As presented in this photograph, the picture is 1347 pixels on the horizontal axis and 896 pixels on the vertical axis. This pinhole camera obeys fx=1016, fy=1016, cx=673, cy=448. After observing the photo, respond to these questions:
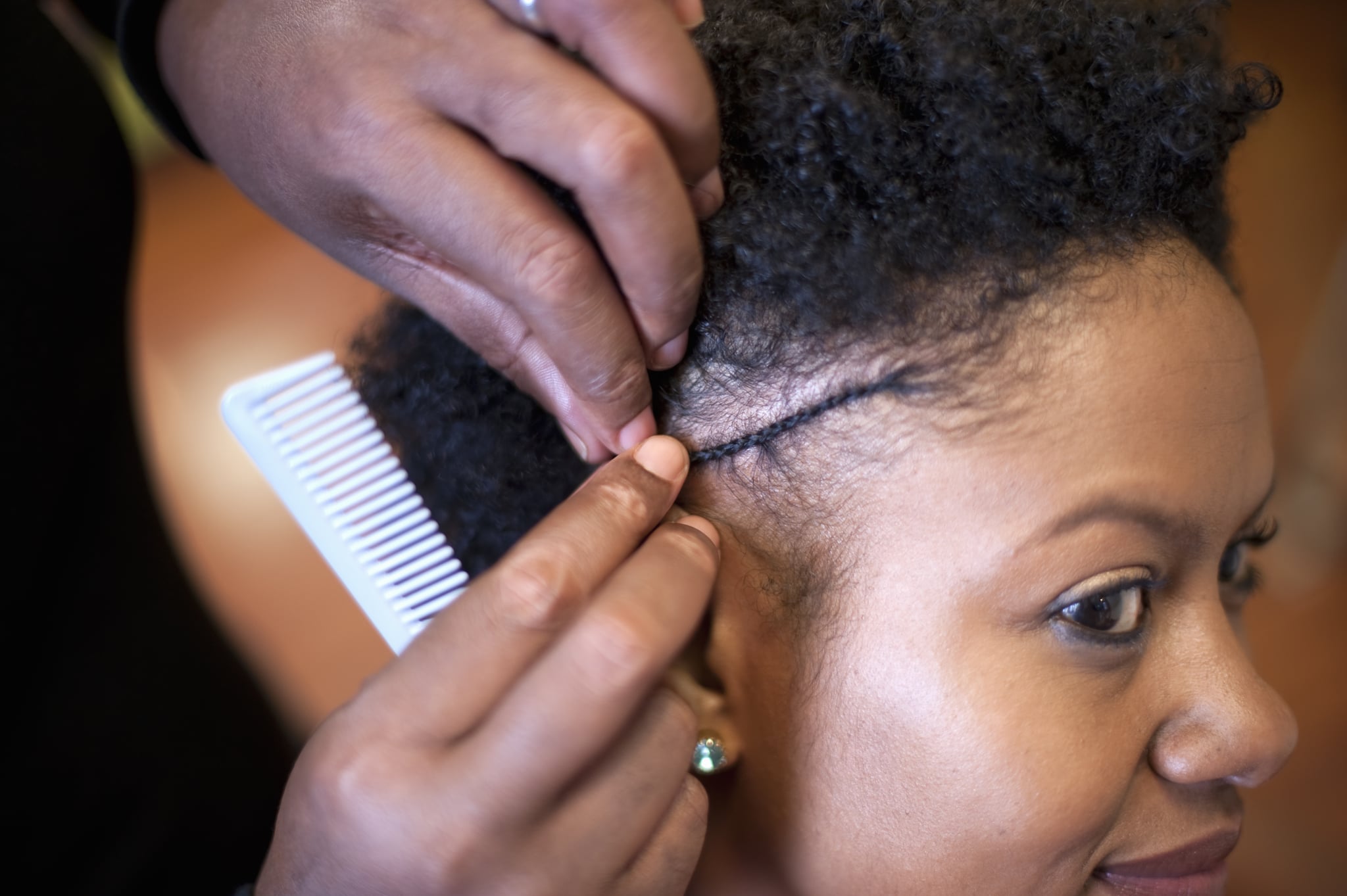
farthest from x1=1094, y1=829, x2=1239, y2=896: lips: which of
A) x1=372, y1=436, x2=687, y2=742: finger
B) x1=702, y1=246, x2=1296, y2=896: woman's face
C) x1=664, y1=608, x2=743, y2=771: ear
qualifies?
x1=372, y1=436, x2=687, y2=742: finger

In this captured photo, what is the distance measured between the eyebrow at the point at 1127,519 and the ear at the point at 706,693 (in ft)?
0.96

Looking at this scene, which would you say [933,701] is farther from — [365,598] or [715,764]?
[365,598]

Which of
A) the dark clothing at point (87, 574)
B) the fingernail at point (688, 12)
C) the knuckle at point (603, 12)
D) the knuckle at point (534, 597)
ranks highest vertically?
the knuckle at point (603, 12)

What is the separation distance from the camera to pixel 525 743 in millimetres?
601

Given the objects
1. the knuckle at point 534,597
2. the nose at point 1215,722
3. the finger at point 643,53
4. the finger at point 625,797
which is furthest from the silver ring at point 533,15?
the nose at point 1215,722

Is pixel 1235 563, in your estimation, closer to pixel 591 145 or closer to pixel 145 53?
pixel 591 145

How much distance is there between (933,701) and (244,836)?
2.79ft

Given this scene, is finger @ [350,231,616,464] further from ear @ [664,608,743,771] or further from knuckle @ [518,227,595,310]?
ear @ [664,608,743,771]

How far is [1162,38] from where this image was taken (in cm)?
93

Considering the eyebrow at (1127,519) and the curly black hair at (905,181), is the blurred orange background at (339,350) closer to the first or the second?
the curly black hair at (905,181)

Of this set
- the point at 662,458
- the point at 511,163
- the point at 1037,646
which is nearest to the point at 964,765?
the point at 1037,646

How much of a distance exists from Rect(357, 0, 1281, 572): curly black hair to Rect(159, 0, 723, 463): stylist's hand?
0.24 ft

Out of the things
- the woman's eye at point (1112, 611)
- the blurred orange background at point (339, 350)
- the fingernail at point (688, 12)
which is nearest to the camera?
the fingernail at point (688, 12)

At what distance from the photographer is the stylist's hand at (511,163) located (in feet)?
2.06
